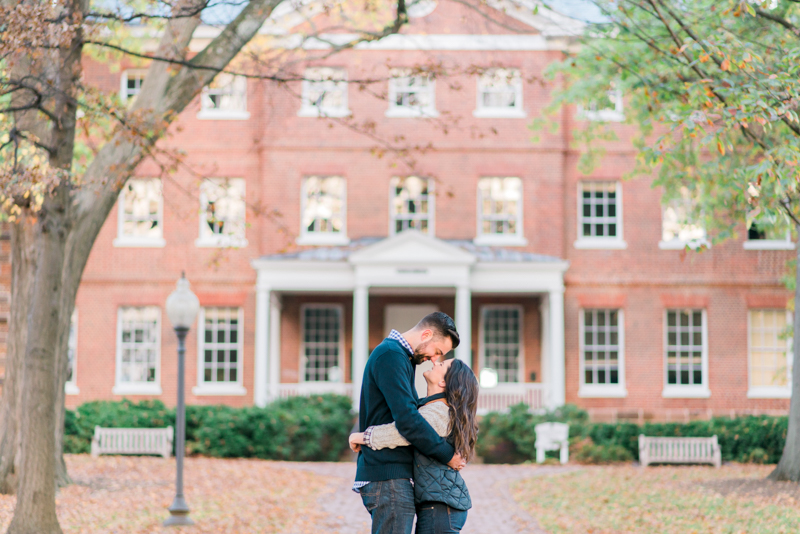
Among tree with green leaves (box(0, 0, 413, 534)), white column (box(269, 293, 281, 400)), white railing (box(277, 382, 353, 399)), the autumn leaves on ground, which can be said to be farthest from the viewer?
white column (box(269, 293, 281, 400))

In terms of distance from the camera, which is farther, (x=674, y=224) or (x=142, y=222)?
(x=142, y=222)

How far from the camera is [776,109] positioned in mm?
7562

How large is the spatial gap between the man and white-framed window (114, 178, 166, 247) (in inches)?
734

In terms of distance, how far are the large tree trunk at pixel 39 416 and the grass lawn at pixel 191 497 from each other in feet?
3.32

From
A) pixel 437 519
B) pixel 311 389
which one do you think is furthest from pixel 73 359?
pixel 437 519

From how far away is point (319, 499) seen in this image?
1220cm

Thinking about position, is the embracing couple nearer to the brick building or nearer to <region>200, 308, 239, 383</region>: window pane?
the brick building

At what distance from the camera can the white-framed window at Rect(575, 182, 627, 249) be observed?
22312 mm

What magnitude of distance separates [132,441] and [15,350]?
646cm

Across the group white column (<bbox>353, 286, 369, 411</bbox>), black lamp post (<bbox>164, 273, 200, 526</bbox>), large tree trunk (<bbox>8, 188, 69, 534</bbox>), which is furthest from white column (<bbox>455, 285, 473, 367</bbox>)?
large tree trunk (<bbox>8, 188, 69, 534</bbox>)

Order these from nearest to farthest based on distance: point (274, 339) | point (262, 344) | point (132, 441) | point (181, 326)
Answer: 1. point (181, 326)
2. point (132, 441)
3. point (262, 344)
4. point (274, 339)

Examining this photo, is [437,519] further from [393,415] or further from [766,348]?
[766,348]

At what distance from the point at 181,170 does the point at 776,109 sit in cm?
1759

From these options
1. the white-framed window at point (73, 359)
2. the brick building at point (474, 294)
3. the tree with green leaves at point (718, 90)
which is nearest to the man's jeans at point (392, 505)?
the tree with green leaves at point (718, 90)
